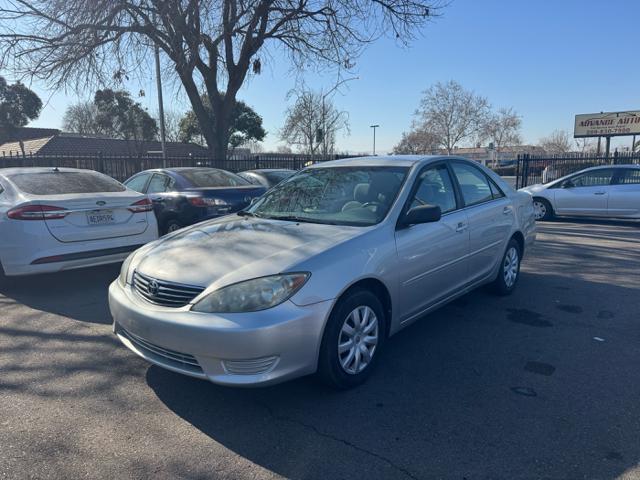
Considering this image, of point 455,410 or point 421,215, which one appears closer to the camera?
point 455,410

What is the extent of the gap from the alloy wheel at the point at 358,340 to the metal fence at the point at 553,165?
16896 millimetres

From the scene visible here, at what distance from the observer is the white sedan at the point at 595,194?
11000 mm

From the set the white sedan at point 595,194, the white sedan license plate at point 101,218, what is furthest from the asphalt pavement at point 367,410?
the white sedan at point 595,194

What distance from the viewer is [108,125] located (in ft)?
134

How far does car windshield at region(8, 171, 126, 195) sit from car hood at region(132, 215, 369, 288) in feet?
8.58

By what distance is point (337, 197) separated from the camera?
13.4ft

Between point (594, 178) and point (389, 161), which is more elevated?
point (389, 161)

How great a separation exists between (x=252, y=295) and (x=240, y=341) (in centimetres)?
29

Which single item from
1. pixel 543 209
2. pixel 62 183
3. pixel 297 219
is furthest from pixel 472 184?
pixel 543 209

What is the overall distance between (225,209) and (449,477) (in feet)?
19.5

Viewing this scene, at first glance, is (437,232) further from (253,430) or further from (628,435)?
(253,430)

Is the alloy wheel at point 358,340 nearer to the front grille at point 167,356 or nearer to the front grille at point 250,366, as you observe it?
the front grille at point 250,366

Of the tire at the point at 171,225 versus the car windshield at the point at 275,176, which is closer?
the tire at the point at 171,225

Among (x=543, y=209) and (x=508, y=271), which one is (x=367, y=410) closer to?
(x=508, y=271)
